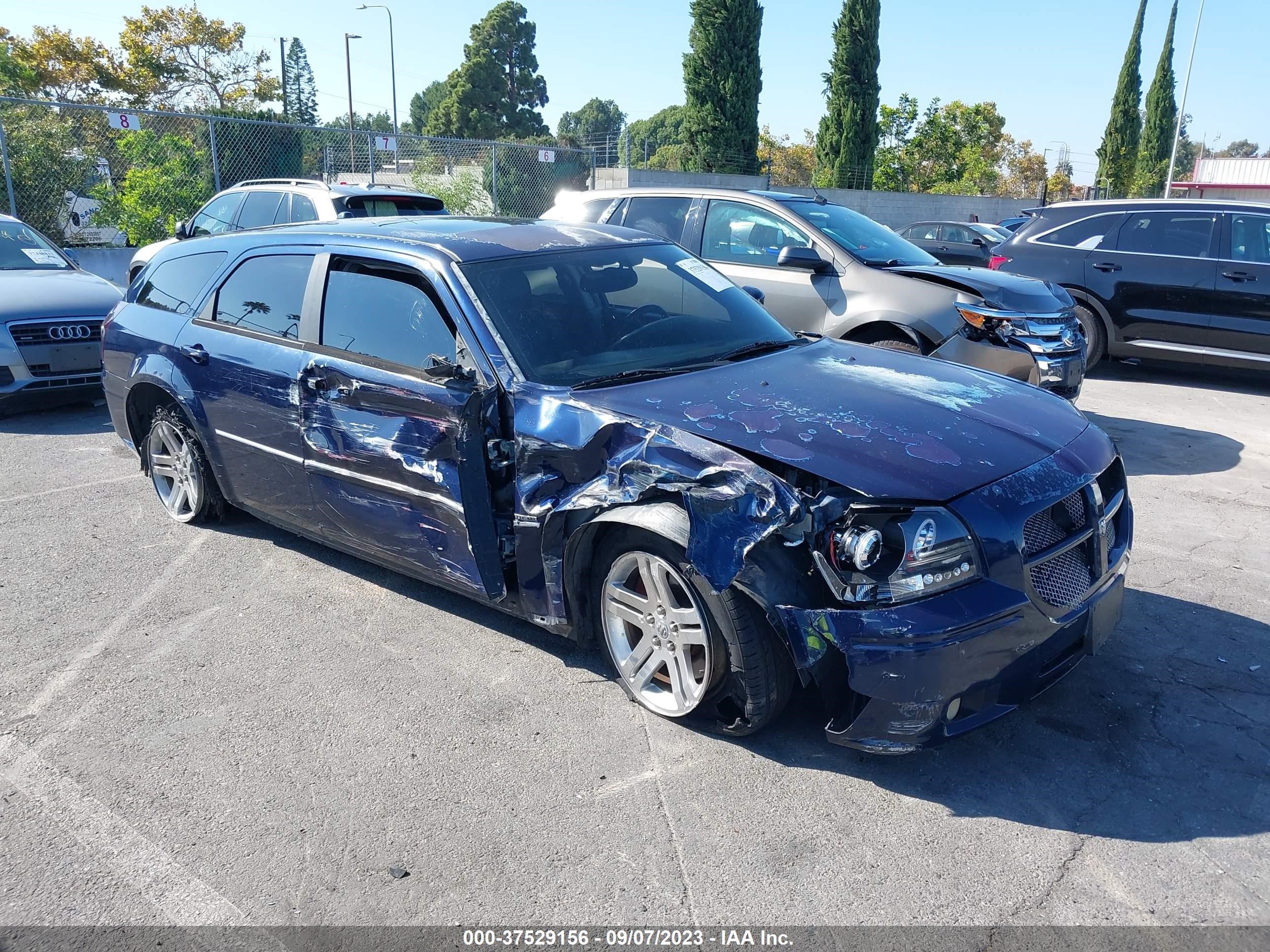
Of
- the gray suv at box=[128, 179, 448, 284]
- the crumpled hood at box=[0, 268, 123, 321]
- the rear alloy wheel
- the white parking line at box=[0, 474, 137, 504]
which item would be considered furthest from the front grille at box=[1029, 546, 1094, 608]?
the crumpled hood at box=[0, 268, 123, 321]

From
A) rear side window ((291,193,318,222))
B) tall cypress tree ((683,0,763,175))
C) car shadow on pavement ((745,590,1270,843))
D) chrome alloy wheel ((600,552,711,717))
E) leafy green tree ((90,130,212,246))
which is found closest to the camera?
car shadow on pavement ((745,590,1270,843))

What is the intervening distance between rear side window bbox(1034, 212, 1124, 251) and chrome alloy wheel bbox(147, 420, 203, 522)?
8.66 m

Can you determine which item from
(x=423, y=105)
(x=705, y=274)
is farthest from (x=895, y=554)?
(x=423, y=105)

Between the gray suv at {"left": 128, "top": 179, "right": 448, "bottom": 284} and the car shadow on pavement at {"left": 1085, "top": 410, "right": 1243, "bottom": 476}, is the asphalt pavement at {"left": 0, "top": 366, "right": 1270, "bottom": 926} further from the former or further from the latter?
the gray suv at {"left": 128, "top": 179, "right": 448, "bottom": 284}

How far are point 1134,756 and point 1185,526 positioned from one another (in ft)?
8.97

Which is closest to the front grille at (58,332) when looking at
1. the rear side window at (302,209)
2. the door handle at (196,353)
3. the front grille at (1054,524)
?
the rear side window at (302,209)

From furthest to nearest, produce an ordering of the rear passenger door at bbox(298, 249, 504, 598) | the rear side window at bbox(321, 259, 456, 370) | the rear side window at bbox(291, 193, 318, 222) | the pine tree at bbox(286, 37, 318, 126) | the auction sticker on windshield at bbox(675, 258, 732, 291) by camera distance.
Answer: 1. the pine tree at bbox(286, 37, 318, 126)
2. the rear side window at bbox(291, 193, 318, 222)
3. the auction sticker on windshield at bbox(675, 258, 732, 291)
4. the rear side window at bbox(321, 259, 456, 370)
5. the rear passenger door at bbox(298, 249, 504, 598)

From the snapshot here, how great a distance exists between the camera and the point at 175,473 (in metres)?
5.55

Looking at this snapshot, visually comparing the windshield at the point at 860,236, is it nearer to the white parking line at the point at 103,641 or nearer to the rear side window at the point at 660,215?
the rear side window at the point at 660,215

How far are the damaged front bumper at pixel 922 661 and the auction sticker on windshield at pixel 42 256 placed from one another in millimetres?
9159

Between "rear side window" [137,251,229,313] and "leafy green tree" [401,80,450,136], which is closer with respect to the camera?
"rear side window" [137,251,229,313]

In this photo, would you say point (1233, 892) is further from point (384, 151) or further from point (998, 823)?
point (384, 151)

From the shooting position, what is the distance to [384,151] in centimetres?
1872

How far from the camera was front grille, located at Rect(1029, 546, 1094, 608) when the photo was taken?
3016 mm
